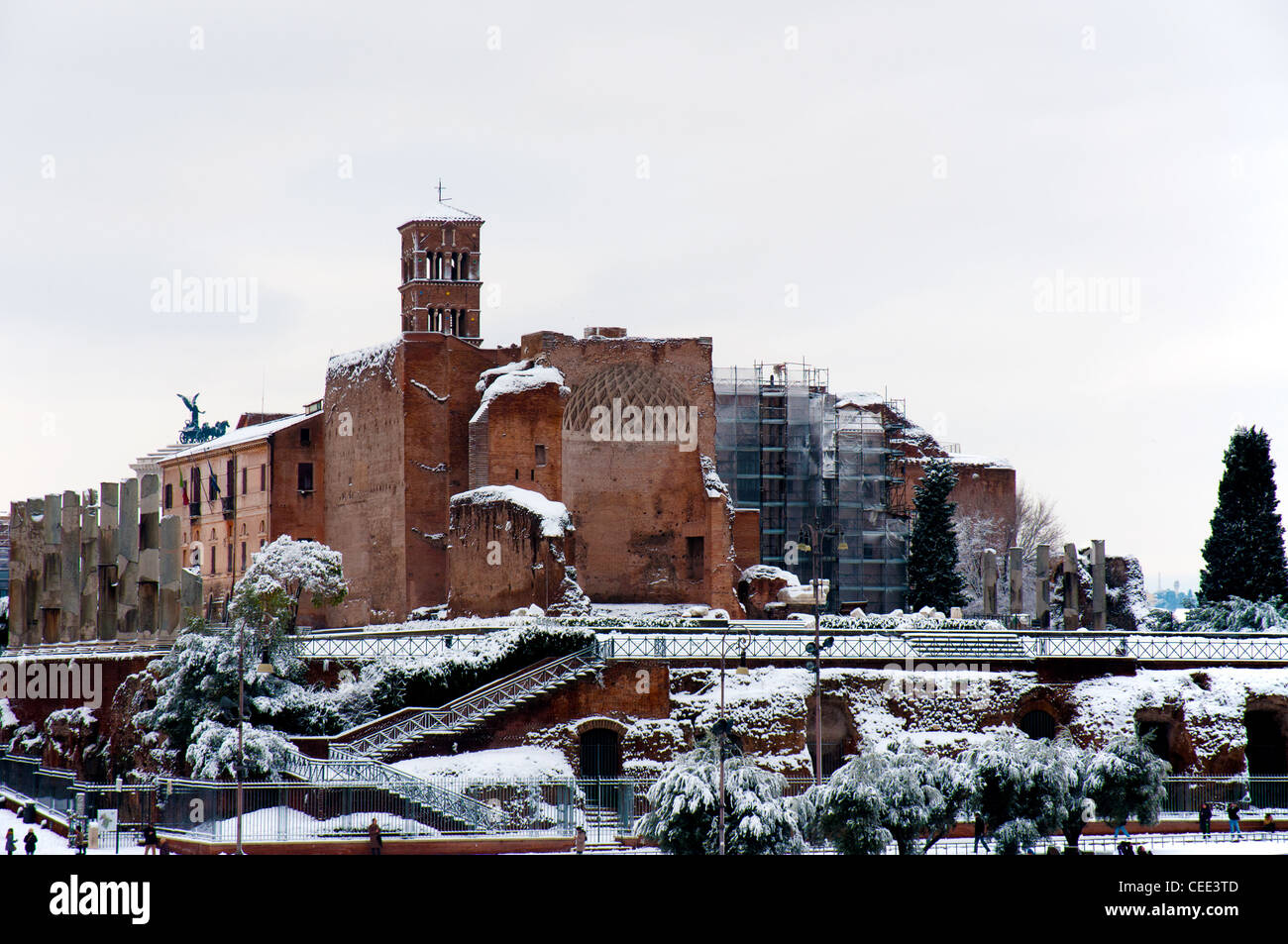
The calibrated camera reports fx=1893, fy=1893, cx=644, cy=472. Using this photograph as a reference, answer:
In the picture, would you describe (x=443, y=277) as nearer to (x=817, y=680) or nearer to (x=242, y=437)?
(x=242, y=437)

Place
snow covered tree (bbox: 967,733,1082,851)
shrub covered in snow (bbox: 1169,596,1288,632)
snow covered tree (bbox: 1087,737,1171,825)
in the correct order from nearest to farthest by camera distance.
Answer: snow covered tree (bbox: 967,733,1082,851)
snow covered tree (bbox: 1087,737,1171,825)
shrub covered in snow (bbox: 1169,596,1288,632)

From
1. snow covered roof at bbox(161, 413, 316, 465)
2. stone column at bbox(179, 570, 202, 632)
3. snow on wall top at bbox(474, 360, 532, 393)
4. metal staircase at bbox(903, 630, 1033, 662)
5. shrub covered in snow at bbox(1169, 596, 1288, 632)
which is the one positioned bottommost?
metal staircase at bbox(903, 630, 1033, 662)

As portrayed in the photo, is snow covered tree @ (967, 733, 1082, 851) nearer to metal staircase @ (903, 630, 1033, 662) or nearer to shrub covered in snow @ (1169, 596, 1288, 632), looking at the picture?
metal staircase @ (903, 630, 1033, 662)

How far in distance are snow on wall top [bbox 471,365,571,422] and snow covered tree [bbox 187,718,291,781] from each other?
71.0 feet

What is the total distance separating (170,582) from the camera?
5616 cm

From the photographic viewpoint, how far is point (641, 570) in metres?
64.6

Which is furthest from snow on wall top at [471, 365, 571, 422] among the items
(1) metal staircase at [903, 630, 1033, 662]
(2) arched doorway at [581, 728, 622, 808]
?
(2) arched doorway at [581, 728, 622, 808]

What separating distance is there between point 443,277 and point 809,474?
636 inches

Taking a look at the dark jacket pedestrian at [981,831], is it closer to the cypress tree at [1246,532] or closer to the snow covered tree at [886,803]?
the snow covered tree at [886,803]

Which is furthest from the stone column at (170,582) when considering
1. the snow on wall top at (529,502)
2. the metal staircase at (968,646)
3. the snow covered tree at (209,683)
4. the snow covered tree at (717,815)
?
the snow covered tree at (717,815)

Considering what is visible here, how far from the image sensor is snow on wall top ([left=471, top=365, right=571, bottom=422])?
61875 millimetres
